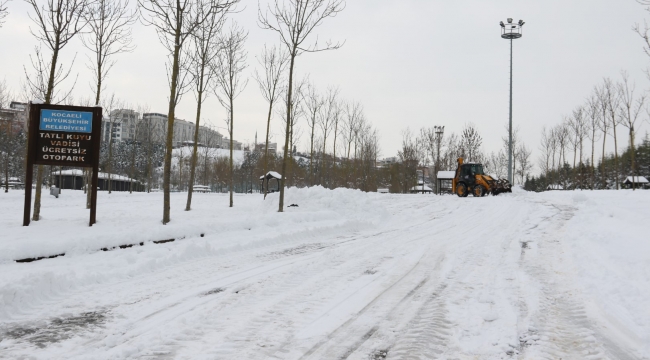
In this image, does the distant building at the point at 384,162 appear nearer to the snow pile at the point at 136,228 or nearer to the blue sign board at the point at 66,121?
the snow pile at the point at 136,228

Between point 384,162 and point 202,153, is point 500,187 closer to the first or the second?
point 384,162

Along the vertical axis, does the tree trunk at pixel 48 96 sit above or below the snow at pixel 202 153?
below

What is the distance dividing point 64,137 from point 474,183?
2435cm

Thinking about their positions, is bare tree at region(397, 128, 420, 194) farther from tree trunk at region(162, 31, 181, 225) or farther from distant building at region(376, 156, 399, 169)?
tree trunk at region(162, 31, 181, 225)

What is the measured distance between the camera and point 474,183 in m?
27.5

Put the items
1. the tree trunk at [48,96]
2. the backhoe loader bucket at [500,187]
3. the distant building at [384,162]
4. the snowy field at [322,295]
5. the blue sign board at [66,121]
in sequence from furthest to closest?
the distant building at [384,162], the backhoe loader bucket at [500,187], the tree trunk at [48,96], the blue sign board at [66,121], the snowy field at [322,295]

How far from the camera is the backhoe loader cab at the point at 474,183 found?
1071 inches

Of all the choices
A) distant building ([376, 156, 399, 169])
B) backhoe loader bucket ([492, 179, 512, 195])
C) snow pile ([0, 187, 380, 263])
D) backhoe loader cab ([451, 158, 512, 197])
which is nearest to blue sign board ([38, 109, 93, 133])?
snow pile ([0, 187, 380, 263])

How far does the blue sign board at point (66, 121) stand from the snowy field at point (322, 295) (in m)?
2.51

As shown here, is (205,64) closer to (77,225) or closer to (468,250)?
(77,225)

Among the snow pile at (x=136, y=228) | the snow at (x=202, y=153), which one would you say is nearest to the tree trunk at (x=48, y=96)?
the snow pile at (x=136, y=228)

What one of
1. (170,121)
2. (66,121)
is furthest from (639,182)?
(66,121)

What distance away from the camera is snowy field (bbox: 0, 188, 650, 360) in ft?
12.6

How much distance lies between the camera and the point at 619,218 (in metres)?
11.7
